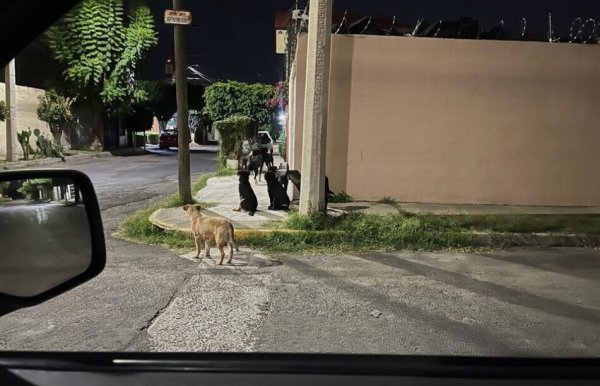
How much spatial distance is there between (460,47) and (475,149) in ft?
6.17

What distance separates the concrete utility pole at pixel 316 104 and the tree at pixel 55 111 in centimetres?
2084

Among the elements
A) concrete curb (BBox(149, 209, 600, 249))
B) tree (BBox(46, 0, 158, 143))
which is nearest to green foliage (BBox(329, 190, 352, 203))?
concrete curb (BBox(149, 209, 600, 249))

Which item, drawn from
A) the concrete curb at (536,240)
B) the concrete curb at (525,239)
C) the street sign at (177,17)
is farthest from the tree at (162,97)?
the concrete curb at (536,240)

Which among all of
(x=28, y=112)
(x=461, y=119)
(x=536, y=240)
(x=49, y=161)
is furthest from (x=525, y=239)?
(x=28, y=112)

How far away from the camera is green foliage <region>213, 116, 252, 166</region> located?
18.8 meters

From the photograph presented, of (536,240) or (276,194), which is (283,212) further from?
(536,240)

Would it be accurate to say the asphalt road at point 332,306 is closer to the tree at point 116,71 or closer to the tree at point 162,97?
the tree at point 116,71

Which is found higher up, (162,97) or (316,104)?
(162,97)

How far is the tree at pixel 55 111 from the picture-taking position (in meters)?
25.9

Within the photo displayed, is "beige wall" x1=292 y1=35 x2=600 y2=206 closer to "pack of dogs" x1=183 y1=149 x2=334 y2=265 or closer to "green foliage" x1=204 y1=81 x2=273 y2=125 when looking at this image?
"pack of dogs" x1=183 y1=149 x2=334 y2=265

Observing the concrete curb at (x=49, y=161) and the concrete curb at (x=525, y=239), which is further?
the concrete curb at (x=49, y=161)

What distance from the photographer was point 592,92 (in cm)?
1068

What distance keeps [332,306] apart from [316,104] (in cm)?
415

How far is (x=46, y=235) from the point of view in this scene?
1.71m
